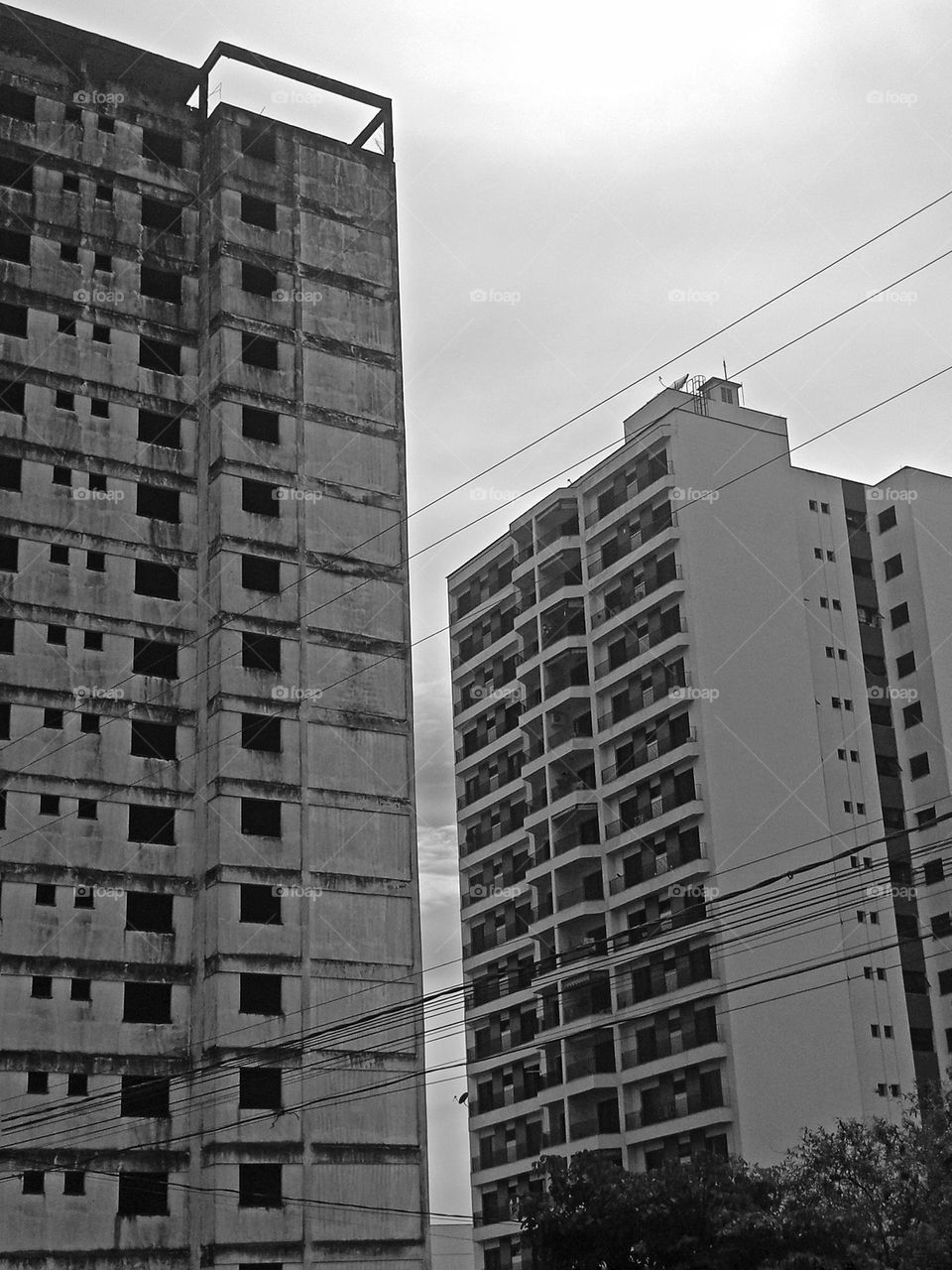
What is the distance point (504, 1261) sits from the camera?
2950 inches

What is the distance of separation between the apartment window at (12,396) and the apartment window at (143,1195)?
80.4 feet

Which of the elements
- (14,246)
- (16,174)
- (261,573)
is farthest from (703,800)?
(16,174)

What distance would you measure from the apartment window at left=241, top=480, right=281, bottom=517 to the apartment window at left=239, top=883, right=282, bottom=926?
42.3 ft

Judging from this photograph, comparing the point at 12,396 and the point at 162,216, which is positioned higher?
the point at 162,216

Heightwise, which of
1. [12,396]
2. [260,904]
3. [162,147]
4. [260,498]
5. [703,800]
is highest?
[162,147]

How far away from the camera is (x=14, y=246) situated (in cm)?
5684

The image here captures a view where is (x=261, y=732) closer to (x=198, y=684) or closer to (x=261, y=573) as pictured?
(x=198, y=684)

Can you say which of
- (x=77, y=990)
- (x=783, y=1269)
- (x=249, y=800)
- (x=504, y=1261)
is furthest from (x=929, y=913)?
(x=783, y=1269)

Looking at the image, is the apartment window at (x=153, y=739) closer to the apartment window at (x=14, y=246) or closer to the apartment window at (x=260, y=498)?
the apartment window at (x=260, y=498)

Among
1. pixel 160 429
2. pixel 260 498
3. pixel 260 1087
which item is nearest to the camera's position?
pixel 260 1087

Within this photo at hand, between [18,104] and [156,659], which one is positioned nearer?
[156,659]

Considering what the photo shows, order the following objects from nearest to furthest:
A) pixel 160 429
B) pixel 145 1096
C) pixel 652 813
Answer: pixel 145 1096
pixel 160 429
pixel 652 813

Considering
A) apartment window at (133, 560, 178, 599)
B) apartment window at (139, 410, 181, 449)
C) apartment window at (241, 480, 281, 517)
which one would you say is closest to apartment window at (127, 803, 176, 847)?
apartment window at (133, 560, 178, 599)

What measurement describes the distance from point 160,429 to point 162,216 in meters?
8.52
